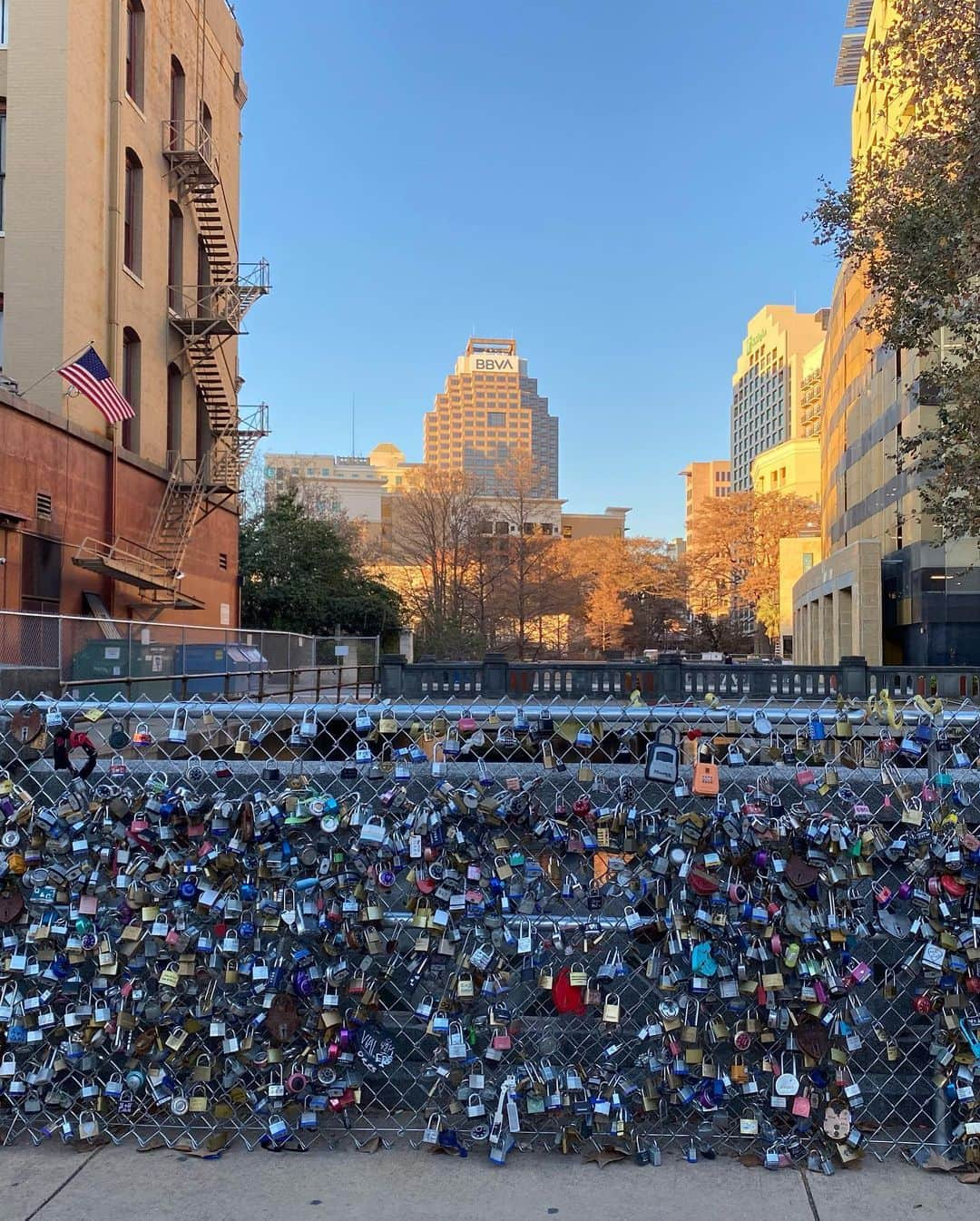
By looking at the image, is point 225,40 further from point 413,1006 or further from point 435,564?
point 413,1006

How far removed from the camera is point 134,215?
84.2 ft

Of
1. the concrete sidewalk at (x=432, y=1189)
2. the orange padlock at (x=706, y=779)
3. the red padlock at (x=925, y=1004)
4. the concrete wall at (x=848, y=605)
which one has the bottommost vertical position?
the concrete sidewalk at (x=432, y=1189)

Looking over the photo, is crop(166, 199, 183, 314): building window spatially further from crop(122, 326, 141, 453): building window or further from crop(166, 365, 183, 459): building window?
crop(122, 326, 141, 453): building window

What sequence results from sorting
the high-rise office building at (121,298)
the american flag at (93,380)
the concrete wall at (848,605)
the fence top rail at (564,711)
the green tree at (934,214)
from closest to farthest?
the fence top rail at (564,711) → the green tree at (934,214) → the american flag at (93,380) → the high-rise office building at (121,298) → the concrete wall at (848,605)

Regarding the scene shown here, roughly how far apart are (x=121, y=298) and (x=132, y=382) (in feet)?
7.68

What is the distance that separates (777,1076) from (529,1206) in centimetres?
105

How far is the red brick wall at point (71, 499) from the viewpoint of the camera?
19.7 m

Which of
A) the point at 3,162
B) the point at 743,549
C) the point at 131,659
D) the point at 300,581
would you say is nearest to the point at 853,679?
the point at 131,659

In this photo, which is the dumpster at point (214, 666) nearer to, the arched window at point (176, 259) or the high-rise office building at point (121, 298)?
the high-rise office building at point (121, 298)

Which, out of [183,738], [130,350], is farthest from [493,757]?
[130,350]

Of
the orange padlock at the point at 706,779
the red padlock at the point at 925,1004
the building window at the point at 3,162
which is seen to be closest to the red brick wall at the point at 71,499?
the building window at the point at 3,162

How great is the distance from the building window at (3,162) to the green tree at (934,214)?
17.5 m

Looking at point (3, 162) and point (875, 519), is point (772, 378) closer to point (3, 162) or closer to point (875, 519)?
point (875, 519)

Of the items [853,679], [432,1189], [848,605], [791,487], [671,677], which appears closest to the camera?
[432,1189]
